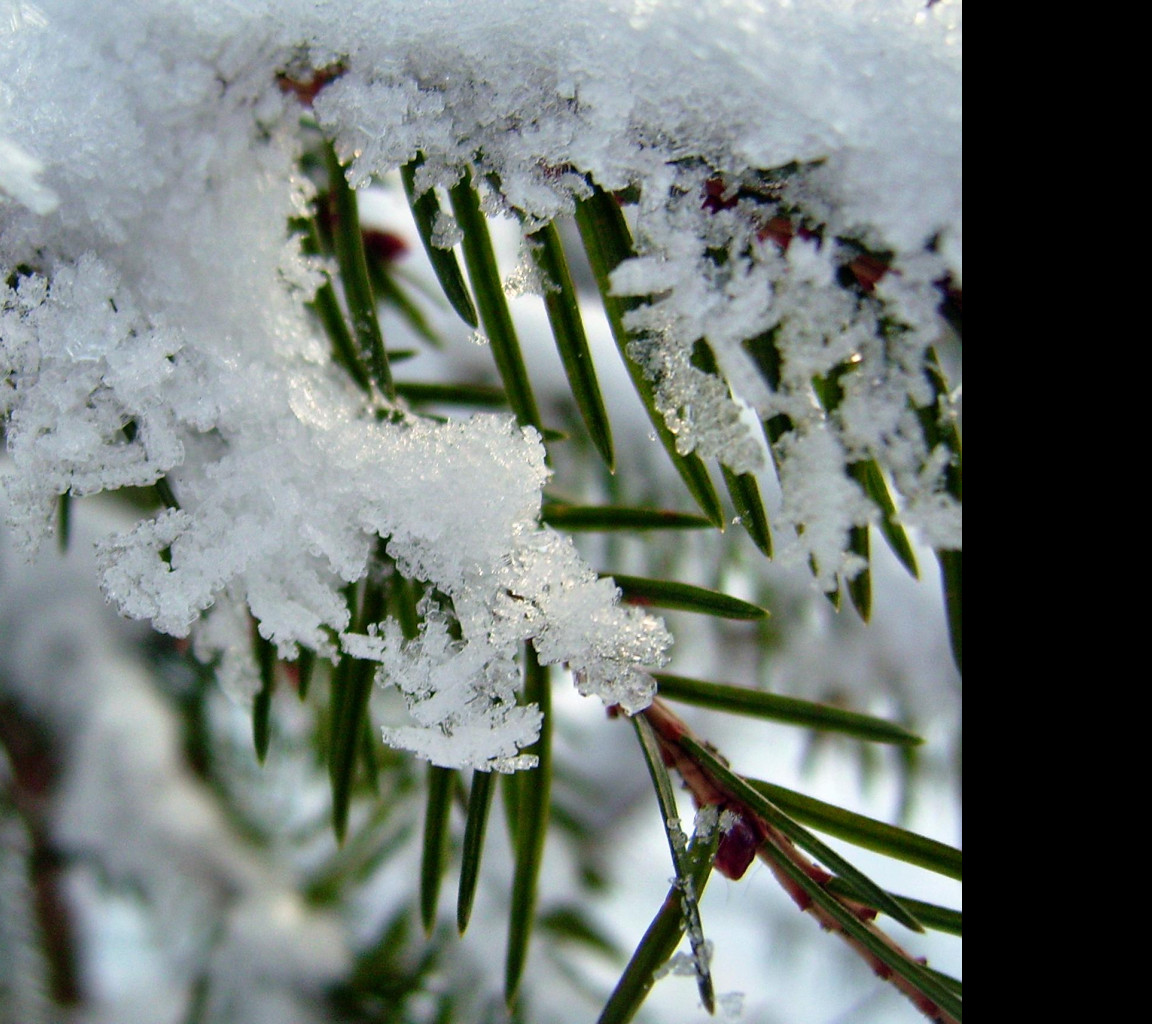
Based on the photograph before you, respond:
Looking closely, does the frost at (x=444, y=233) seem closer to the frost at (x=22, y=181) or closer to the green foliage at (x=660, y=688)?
the green foliage at (x=660, y=688)

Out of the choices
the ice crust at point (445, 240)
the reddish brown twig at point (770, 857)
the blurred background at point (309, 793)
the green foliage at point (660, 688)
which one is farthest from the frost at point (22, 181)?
the blurred background at point (309, 793)

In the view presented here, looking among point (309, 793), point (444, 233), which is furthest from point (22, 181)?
point (309, 793)

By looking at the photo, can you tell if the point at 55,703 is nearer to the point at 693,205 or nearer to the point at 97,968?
the point at 97,968

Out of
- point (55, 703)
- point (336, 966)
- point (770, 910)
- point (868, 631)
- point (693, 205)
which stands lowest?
point (770, 910)
